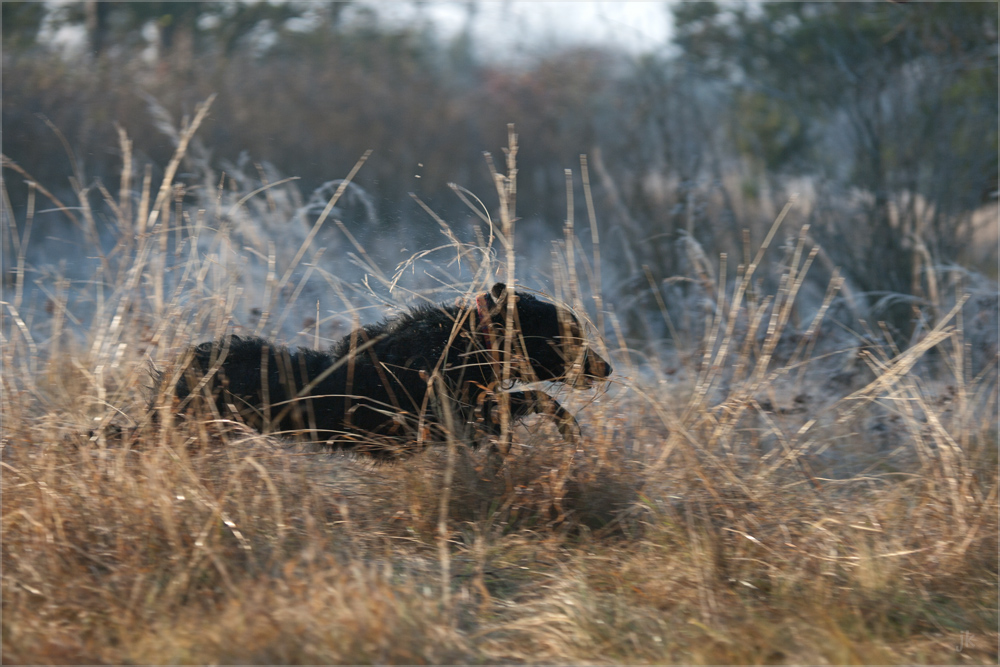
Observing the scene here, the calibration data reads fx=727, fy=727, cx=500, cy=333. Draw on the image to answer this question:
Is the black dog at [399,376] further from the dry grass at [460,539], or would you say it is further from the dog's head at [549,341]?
the dry grass at [460,539]

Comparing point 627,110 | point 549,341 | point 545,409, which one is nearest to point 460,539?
point 545,409

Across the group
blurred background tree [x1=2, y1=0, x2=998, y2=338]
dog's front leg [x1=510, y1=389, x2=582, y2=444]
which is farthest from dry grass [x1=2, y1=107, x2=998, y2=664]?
blurred background tree [x1=2, y1=0, x2=998, y2=338]

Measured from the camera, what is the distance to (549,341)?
117 inches

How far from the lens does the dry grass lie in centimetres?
220

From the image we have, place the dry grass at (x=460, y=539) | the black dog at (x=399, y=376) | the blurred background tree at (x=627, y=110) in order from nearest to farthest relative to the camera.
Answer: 1. the dry grass at (x=460, y=539)
2. the black dog at (x=399, y=376)
3. the blurred background tree at (x=627, y=110)

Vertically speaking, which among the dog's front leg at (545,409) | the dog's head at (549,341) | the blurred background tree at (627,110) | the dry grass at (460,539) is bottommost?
the dry grass at (460,539)

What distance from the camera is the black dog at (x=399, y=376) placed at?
9.28 feet

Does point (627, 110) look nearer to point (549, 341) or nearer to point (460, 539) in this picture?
point (549, 341)

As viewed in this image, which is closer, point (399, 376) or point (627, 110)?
point (399, 376)

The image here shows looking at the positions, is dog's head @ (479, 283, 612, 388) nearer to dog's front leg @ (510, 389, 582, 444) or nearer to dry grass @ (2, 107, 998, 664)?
dog's front leg @ (510, 389, 582, 444)

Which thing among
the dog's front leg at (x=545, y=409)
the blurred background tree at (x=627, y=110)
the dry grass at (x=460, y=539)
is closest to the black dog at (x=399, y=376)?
the dog's front leg at (x=545, y=409)

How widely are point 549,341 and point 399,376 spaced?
2.04 ft

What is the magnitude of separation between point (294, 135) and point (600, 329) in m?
4.18

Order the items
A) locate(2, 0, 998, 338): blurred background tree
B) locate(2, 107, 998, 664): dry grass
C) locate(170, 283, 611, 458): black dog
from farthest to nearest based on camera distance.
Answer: locate(2, 0, 998, 338): blurred background tree < locate(170, 283, 611, 458): black dog < locate(2, 107, 998, 664): dry grass
